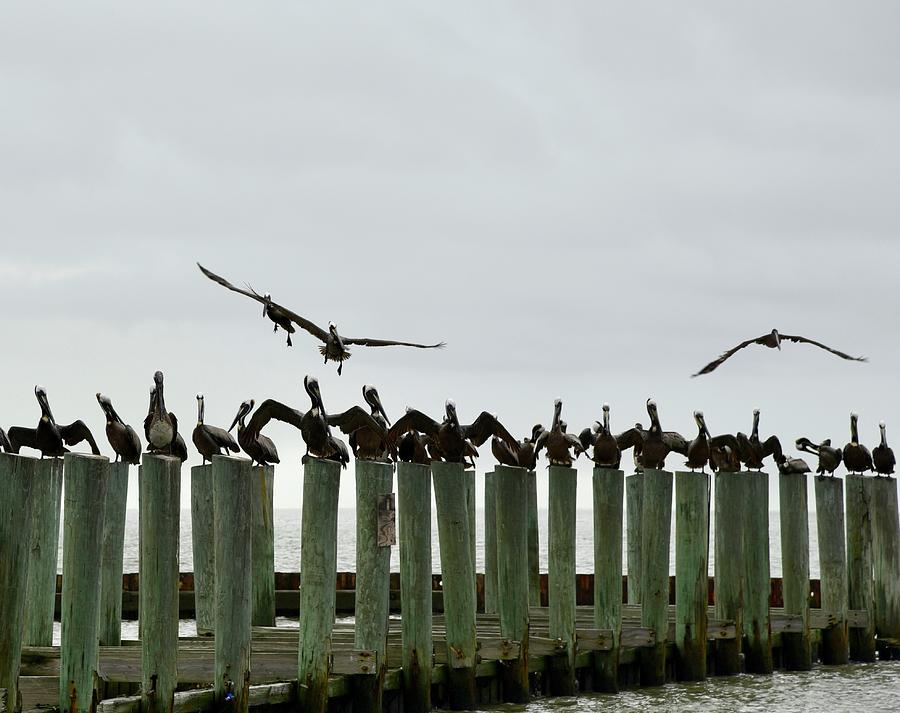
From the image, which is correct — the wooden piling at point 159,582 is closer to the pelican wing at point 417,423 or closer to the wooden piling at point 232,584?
the wooden piling at point 232,584

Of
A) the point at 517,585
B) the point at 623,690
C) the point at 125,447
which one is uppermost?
the point at 125,447

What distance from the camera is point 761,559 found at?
1722 centimetres

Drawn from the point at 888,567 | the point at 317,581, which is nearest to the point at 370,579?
the point at 317,581

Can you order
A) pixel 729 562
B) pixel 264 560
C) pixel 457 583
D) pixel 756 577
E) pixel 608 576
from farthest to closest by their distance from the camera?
1. pixel 756 577
2. pixel 729 562
3. pixel 608 576
4. pixel 264 560
5. pixel 457 583

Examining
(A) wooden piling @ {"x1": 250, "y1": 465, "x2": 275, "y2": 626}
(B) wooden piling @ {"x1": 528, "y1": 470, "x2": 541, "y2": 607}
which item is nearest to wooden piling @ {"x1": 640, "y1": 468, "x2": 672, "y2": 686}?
(B) wooden piling @ {"x1": 528, "y1": 470, "x2": 541, "y2": 607}

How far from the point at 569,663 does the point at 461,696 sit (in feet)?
5.67

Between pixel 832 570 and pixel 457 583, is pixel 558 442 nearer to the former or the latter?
pixel 457 583

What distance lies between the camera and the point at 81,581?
10352 mm

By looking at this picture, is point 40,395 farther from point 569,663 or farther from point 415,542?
point 569,663

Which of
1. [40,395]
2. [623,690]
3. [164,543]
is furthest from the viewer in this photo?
[623,690]

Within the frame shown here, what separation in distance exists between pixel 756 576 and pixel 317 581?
7158 mm

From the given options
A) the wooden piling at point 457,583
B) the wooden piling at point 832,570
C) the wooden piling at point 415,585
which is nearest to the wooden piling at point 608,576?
the wooden piling at point 457,583

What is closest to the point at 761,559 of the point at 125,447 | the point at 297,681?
the point at 297,681

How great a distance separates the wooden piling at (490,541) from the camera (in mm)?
17625
